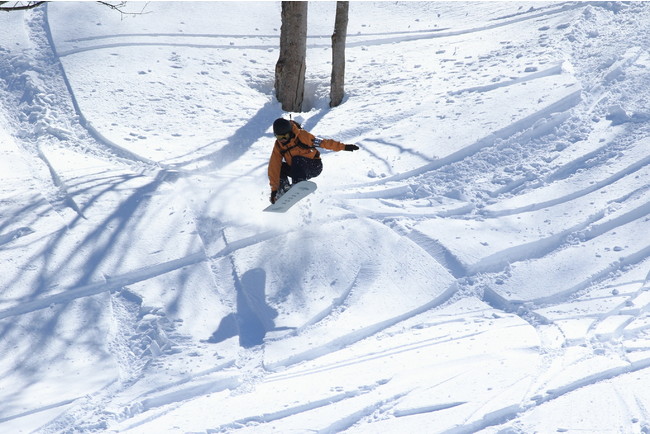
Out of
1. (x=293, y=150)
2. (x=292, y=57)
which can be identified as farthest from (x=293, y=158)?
(x=292, y=57)

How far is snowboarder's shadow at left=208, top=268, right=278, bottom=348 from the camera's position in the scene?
7215 mm

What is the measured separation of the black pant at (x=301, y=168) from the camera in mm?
8375

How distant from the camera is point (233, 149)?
34.3 feet

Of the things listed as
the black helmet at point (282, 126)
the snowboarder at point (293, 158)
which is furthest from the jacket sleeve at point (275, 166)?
the black helmet at point (282, 126)

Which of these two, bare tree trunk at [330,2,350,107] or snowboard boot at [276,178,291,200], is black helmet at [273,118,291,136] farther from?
bare tree trunk at [330,2,350,107]

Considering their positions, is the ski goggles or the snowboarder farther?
the snowboarder

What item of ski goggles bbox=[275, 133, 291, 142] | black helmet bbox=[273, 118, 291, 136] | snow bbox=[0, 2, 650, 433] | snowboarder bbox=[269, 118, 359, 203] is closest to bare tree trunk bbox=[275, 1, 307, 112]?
snow bbox=[0, 2, 650, 433]

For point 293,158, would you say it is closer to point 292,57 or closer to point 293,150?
point 293,150

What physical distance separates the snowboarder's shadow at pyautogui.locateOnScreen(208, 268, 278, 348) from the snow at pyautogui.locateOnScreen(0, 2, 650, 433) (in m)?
0.03

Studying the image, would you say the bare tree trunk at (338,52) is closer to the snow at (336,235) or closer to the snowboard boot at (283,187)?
the snow at (336,235)

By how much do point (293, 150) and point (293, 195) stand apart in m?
0.53

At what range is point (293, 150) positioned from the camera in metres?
8.32

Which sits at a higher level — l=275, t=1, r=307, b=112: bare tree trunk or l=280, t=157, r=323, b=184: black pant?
l=275, t=1, r=307, b=112: bare tree trunk

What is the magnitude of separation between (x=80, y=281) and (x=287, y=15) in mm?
5550
